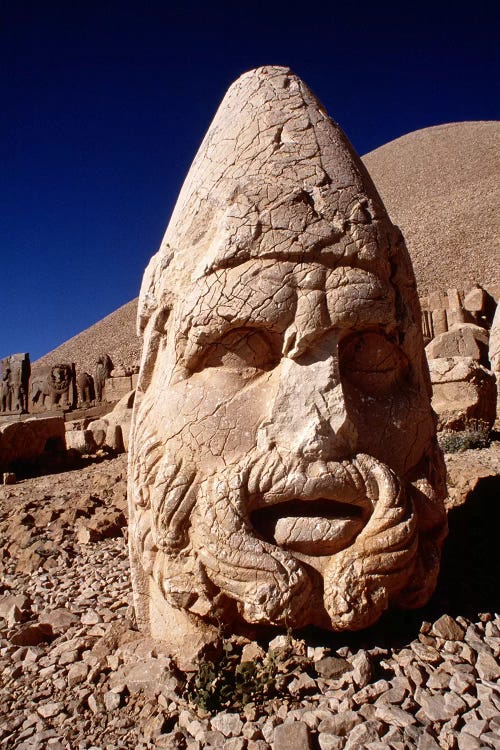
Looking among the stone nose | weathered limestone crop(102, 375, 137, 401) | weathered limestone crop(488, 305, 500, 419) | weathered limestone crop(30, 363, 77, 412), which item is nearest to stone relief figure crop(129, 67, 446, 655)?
the stone nose

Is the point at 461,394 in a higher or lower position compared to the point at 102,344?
lower

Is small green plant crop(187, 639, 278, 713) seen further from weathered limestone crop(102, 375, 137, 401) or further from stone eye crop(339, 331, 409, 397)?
weathered limestone crop(102, 375, 137, 401)

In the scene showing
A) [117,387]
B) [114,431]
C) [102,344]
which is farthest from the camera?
[102,344]

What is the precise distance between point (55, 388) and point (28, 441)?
1032cm

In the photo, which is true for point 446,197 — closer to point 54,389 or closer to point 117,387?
point 117,387

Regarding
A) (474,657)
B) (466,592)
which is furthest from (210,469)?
(466,592)

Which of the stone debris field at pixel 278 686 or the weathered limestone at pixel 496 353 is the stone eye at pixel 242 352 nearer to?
the stone debris field at pixel 278 686

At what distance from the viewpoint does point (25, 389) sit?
20016 millimetres

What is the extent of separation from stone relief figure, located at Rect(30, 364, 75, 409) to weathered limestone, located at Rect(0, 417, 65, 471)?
31.0 feet

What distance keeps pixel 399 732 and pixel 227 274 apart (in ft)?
5.86

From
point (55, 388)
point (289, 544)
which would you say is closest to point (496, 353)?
point (289, 544)

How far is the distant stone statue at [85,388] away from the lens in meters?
21.2

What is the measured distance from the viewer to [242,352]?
245 centimetres

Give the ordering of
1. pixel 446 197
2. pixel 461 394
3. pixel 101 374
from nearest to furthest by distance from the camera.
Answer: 1. pixel 461 394
2. pixel 101 374
3. pixel 446 197
